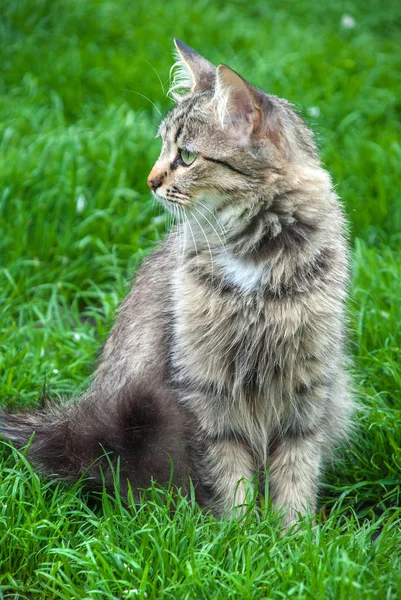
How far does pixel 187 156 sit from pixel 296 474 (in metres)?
1.25

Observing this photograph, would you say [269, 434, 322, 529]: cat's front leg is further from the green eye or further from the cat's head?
the green eye

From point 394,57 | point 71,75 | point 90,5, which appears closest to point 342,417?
point 71,75

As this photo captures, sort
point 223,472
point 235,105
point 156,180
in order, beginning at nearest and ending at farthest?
point 235,105
point 156,180
point 223,472

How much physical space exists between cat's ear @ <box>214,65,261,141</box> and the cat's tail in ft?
3.24

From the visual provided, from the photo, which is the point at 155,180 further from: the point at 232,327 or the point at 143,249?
the point at 143,249

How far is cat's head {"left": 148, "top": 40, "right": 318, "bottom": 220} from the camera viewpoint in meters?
2.90

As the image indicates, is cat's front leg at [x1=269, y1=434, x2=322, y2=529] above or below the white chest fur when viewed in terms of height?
below

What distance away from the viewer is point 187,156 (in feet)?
9.91

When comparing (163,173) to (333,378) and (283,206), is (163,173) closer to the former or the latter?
(283,206)

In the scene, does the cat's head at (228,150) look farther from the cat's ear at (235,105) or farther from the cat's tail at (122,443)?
the cat's tail at (122,443)

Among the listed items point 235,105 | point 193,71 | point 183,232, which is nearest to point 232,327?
point 183,232

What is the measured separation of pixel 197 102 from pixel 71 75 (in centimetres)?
313

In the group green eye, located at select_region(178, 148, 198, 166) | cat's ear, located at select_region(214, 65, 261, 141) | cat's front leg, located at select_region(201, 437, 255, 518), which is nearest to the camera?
cat's ear, located at select_region(214, 65, 261, 141)

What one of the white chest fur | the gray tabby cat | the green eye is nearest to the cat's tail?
the gray tabby cat
